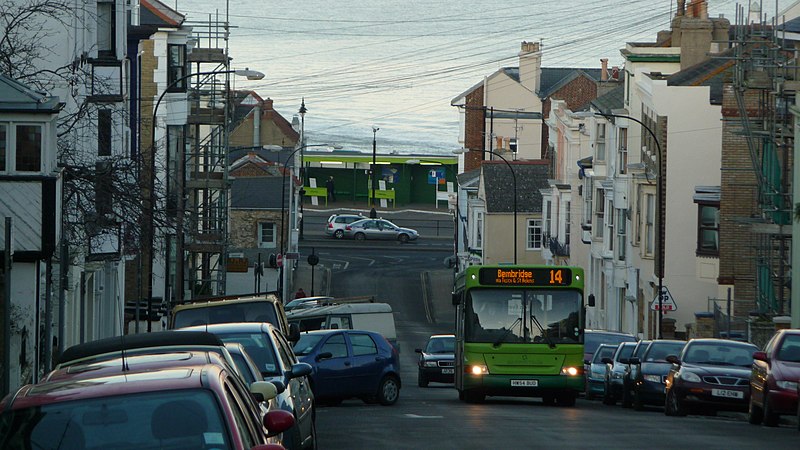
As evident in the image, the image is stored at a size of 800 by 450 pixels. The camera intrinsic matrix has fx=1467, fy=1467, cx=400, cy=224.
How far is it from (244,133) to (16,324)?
2925 inches

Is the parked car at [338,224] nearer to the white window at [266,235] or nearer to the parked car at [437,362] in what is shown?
the white window at [266,235]

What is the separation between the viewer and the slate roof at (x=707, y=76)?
175 ft

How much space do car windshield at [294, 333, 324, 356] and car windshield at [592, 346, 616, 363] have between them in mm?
9566

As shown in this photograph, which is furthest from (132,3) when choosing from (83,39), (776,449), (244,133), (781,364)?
(244,133)

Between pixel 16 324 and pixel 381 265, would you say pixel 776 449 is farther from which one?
pixel 381 265

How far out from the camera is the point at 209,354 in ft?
31.3

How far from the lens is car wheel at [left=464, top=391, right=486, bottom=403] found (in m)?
29.3

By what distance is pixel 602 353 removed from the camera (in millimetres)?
36531

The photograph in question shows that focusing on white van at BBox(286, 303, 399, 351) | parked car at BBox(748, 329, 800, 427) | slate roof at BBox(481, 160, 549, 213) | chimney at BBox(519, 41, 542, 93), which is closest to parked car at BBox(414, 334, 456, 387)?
white van at BBox(286, 303, 399, 351)

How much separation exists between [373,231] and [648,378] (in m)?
62.3

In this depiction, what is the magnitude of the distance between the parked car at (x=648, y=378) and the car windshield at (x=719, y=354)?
1.85 meters

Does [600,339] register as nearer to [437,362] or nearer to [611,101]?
[437,362]

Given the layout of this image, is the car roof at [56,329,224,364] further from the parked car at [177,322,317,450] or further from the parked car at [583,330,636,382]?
the parked car at [583,330,636,382]

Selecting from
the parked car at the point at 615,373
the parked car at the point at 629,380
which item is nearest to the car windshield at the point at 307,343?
the parked car at the point at 629,380
